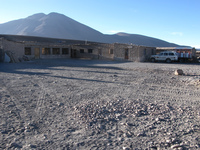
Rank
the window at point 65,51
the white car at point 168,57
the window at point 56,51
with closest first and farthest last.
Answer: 1. the white car at point 168,57
2. the window at point 56,51
3. the window at point 65,51

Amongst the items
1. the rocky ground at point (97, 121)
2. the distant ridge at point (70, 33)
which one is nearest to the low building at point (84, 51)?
the rocky ground at point (97, 121)

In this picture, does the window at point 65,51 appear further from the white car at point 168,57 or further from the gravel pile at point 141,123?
the gravel pile at point 141,123

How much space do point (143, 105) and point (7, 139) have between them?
4204 mm

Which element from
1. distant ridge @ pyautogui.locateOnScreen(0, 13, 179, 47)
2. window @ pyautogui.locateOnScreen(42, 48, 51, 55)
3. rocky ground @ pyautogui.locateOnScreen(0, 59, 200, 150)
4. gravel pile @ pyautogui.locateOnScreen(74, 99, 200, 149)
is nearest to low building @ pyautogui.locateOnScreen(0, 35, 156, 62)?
window @ pyautogui.locateOnScreen(42, 48, 51, 55)

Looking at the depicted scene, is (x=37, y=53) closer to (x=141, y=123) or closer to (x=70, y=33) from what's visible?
(x=141, y=123)

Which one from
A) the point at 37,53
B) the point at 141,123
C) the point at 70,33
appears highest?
the point at 70,33

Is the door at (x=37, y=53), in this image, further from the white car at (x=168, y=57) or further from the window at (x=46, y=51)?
the white car at (x=168, y=57)

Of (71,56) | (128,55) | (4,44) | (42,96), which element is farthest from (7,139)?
(71,56)

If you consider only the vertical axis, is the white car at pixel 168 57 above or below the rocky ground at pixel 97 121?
above

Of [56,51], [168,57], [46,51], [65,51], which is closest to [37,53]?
[46,51]

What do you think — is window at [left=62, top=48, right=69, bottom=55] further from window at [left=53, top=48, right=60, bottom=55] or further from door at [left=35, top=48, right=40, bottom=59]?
door at [left=35, top=48, right=40, bottom=59]

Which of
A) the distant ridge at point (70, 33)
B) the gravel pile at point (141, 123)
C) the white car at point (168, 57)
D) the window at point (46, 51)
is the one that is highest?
the distant ridge at point (70, 33)

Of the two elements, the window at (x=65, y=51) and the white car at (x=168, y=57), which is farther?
the window at (x=65, y=51)

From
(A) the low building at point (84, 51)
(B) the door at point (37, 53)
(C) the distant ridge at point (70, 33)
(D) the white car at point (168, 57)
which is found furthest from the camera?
(C) the distant ridge at point (70, 33)
